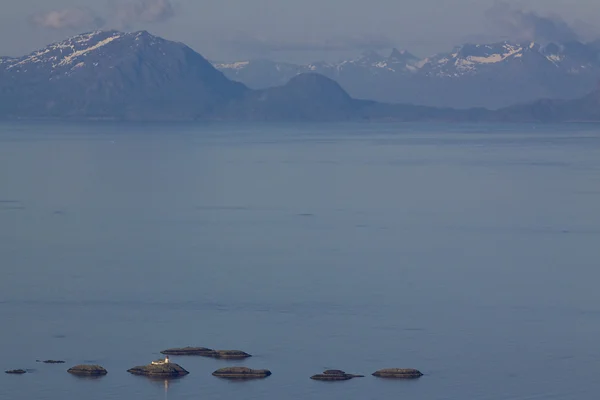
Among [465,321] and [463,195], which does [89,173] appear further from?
[465,321]

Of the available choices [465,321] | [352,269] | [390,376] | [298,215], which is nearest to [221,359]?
[390,376]

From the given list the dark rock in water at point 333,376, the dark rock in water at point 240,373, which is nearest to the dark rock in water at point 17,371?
the dark rock in water at point 240,373

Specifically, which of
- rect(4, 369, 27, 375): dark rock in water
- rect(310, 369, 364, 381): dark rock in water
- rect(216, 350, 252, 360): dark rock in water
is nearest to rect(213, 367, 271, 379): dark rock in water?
rect(310, 369, 364, 381): dark rock in water

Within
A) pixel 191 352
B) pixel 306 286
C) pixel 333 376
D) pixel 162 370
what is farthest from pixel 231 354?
pixel 306 286

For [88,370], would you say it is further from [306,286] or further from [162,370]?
[306,286]

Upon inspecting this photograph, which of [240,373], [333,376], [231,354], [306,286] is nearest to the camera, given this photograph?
[333,376]

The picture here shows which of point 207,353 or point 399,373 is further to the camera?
point 207,353

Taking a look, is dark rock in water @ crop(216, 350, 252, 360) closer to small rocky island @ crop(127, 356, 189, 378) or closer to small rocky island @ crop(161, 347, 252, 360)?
small rocky island @ crop(161, 347, 252, 360)
